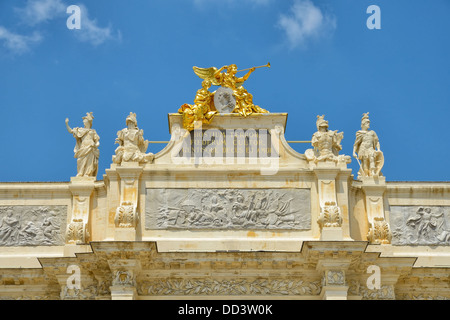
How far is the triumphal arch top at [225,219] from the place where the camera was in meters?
23.8

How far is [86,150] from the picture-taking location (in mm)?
25391

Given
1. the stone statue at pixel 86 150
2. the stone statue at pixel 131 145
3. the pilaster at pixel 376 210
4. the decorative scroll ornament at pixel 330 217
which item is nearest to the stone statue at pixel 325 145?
the pilaster at pixel 376 210

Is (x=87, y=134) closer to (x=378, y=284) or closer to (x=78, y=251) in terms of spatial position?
(x=78, y=251)

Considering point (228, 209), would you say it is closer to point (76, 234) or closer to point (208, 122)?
point (208, 122)

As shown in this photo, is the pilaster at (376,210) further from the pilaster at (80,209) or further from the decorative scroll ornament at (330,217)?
the pilaster at (80,209)

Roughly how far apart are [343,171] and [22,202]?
788cm

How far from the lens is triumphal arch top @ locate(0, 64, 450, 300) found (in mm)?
23781

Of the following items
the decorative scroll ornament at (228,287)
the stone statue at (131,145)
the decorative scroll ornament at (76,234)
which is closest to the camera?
the decorative scroll ornament at (228,287)

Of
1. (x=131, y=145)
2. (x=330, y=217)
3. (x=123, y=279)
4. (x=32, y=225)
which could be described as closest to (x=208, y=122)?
(x=131, y=145)

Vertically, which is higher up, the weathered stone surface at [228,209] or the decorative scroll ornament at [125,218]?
the weathered stone surface at [228,209]

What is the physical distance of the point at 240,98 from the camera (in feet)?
84.9
